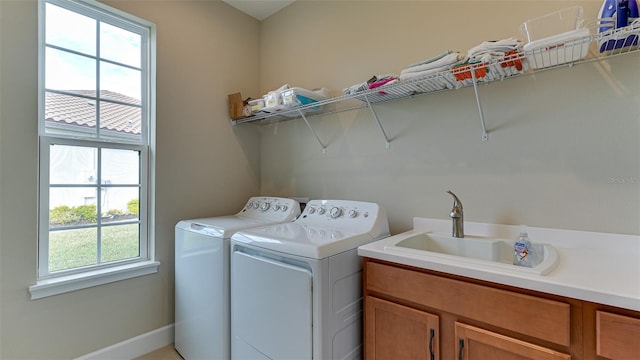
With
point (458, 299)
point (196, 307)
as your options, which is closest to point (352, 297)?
point (458, 299)

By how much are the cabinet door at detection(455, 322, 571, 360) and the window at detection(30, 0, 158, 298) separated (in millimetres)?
1963

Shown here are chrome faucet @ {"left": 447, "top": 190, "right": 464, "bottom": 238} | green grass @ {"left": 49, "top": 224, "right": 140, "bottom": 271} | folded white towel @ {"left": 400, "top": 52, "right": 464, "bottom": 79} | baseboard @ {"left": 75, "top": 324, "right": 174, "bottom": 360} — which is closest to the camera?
folded white towel @ {"left": 400, "top": 52, "right": 464, "bottom": 79}

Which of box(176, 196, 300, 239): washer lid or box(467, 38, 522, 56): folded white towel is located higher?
box(467, 38, 522, 56): folded white towel

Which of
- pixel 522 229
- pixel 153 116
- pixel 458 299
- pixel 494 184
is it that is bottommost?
pixel 458 299

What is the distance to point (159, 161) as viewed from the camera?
6.81 feet

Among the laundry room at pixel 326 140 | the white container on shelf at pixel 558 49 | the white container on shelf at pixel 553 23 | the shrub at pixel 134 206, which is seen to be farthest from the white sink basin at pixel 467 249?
the shrub at pixel 134 206

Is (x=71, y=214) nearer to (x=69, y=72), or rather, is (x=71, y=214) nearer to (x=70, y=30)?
(x=69, y=72)

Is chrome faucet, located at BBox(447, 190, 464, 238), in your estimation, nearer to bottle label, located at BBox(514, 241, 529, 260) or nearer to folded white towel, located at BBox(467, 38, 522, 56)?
bottle label, located at BBox(514, 241, 529, 260)

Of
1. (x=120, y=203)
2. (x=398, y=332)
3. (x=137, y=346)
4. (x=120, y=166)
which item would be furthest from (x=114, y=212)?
(x=398, y=332)

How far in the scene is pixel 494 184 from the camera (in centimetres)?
153

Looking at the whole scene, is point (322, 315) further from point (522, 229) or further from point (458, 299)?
point (522, 229)

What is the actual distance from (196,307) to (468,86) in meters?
2.08

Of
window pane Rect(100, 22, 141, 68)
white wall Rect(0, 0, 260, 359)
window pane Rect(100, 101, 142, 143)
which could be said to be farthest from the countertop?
window pane Rect(100, 22, 141, 68)

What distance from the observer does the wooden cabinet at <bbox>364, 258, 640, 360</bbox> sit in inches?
32.4
